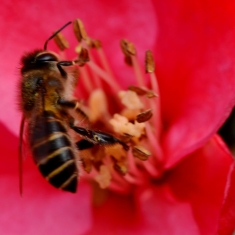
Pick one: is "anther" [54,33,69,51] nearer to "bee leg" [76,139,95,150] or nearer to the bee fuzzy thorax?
the bee fuzzy thorax

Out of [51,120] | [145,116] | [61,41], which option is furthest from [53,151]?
[61,41]

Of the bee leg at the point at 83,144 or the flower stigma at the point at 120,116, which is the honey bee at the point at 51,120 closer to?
the bee leg at the point at 83,144

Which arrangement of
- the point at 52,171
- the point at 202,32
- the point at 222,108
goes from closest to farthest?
the point at 52,171
the point at 222,108
the point at 202,32

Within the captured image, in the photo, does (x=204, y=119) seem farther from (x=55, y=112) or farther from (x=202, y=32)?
(x=55, y=112)

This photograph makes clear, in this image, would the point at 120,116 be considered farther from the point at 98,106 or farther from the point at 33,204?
the point at 33,204

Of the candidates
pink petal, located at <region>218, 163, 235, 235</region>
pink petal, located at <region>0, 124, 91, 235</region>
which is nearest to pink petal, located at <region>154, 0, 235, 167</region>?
pink petal, located at <region>218, 163, 235, 235</region>

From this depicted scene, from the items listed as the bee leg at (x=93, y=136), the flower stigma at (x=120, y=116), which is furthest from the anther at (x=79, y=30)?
the bee leg at (x=93, y=136)

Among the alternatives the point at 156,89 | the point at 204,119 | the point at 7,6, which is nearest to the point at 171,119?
the point at 156,89
